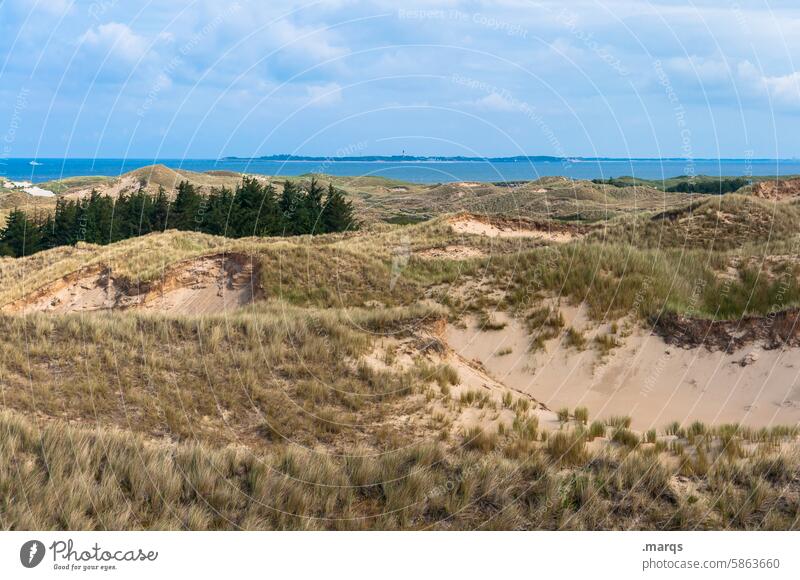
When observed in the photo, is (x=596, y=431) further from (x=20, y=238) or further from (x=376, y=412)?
(x=20, y=238)

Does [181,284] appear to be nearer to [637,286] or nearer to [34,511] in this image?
[637,286]

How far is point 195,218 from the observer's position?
6128cm

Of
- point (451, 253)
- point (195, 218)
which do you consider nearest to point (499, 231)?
point (451, 253)

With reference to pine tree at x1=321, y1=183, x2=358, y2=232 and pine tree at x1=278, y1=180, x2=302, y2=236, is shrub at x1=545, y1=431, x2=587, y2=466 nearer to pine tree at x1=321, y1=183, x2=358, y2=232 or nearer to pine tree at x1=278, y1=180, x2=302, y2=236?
pine tree at x1=278, y1=180, x2=302, y2=236

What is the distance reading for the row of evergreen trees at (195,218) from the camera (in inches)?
2256

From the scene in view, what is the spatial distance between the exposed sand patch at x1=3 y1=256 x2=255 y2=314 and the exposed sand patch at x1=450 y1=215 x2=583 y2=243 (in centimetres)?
1620

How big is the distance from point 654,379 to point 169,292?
18805mm

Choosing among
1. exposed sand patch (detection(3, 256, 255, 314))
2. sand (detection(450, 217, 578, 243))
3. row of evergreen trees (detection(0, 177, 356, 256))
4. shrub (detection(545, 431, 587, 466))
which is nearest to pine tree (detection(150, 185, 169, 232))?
row of evergreen trees (detection(0, 177, 356, 256))

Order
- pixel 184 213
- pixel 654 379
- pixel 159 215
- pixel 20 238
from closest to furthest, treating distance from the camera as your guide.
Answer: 1. pixel 654 379
2. pixel 20 238
3. pixel 184 213
4. pixel 159 215

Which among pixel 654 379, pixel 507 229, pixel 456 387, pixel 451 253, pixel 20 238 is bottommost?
pixel 20 238

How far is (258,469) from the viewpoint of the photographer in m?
8.30

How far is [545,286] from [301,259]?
34.9 feet
